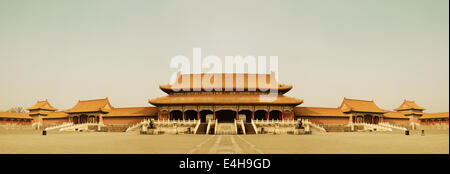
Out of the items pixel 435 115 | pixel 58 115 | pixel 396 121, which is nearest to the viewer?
pixel 396 121

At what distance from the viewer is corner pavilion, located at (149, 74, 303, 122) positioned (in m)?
50.2

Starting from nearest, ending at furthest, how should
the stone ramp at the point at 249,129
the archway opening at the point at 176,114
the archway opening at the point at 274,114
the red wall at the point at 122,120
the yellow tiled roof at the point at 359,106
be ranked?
the stone ramp at the point at 249,129 → the archway opening at the point at 176,114 → the archway opening at the point at 274,114 → the red wall at the point at 122,120 → the yellow tiled roof at the point at 359,106

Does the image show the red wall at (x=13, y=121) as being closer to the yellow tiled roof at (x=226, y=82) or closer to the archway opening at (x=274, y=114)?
the yellow tiled roof at (x=226, y=82)

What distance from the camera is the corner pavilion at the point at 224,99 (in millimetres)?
50188

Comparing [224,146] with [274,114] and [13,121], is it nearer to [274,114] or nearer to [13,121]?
[274,114]

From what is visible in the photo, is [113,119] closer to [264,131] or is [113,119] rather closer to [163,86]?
[163,86]

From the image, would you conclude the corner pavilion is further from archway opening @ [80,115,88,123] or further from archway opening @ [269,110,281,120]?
archway opening @ [80,115,88,123]

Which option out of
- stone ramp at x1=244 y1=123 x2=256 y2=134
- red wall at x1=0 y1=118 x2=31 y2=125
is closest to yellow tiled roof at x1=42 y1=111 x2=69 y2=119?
red wall at x1=0 y1=118 x2=31 y2=125

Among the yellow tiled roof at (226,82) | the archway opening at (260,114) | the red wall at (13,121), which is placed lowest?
the red wall at (13,121)

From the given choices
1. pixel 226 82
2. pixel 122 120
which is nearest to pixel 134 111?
pixel 122 120

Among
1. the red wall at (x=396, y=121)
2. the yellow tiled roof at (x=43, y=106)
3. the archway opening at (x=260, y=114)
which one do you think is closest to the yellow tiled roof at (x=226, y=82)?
the archway opening at (x=260, y=114)

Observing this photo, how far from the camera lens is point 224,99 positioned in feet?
167

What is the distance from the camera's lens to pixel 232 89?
54156 millimetres
